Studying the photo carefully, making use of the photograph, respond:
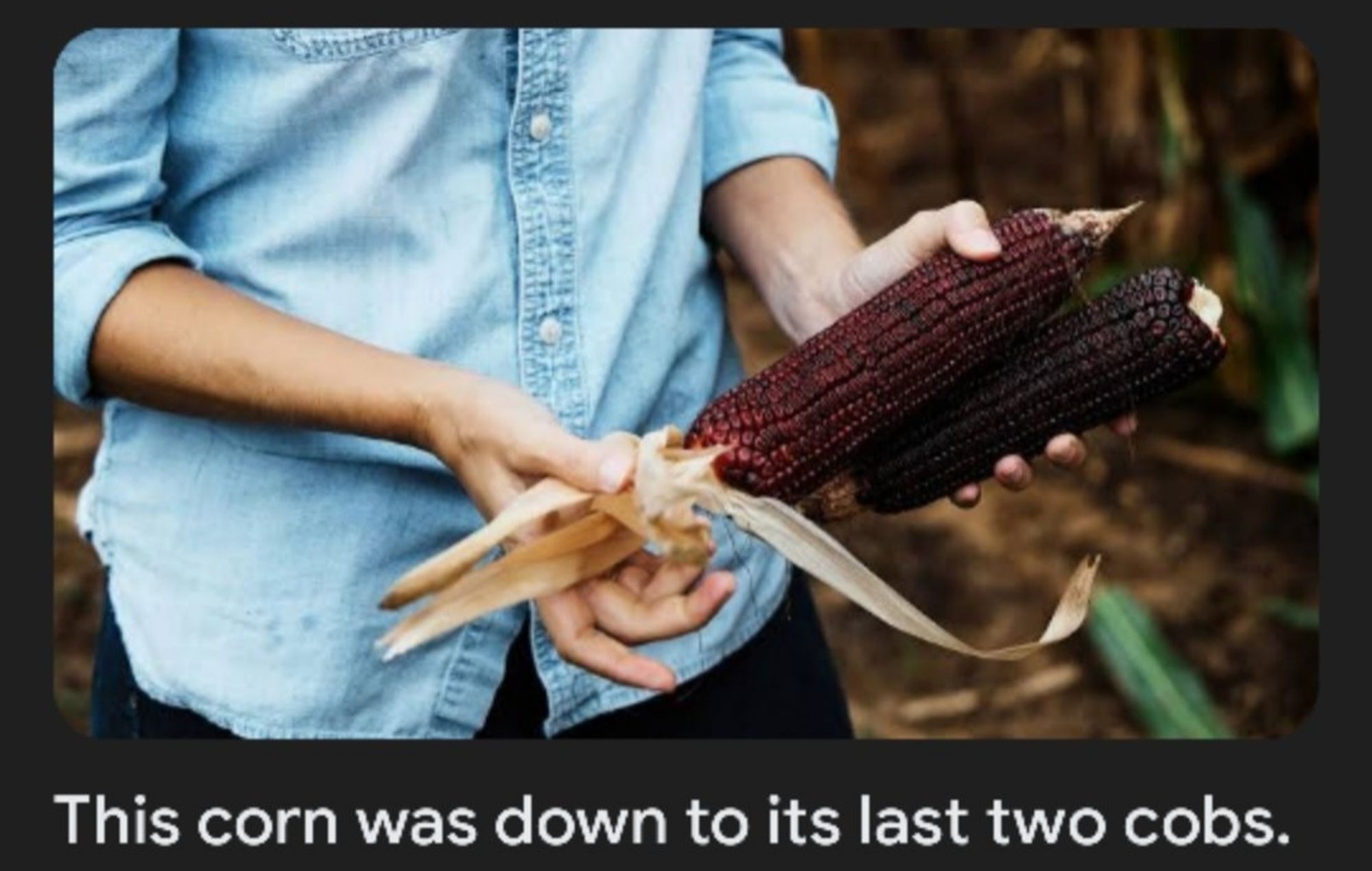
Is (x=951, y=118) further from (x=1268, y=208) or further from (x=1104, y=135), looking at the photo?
(x=1268, y=208)

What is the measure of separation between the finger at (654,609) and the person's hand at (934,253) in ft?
1.21

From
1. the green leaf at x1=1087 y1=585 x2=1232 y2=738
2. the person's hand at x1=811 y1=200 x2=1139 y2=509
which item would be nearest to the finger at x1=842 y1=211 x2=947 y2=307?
the person's hand at x1=811 y1=200 x2=1139 y2=509

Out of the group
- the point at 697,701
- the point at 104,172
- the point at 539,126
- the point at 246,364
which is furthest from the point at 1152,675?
the point at 104,172

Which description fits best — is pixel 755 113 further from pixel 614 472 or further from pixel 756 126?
pixel 614 472

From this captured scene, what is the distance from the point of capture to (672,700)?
167cm

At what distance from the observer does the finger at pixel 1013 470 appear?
65.5 inches

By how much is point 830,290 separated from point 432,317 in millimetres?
409

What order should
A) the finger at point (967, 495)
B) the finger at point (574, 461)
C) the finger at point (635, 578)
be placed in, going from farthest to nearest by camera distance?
the finger at point (967, 495) < the finger at point (635, 578) < the finger at point (574, 461)

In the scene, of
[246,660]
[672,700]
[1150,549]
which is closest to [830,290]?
[672,700]

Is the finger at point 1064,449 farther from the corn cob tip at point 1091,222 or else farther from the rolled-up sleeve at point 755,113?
the rolled-up sleeve at point 755,113

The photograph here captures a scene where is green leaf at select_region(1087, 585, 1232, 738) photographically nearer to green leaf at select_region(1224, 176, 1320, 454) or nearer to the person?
green leaf at select_region(1224, 176, 1320, 454)

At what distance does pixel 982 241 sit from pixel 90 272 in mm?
737

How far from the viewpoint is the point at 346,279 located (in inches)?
58.9

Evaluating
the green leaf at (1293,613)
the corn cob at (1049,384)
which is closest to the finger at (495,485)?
the corn cob at (1049,384)
